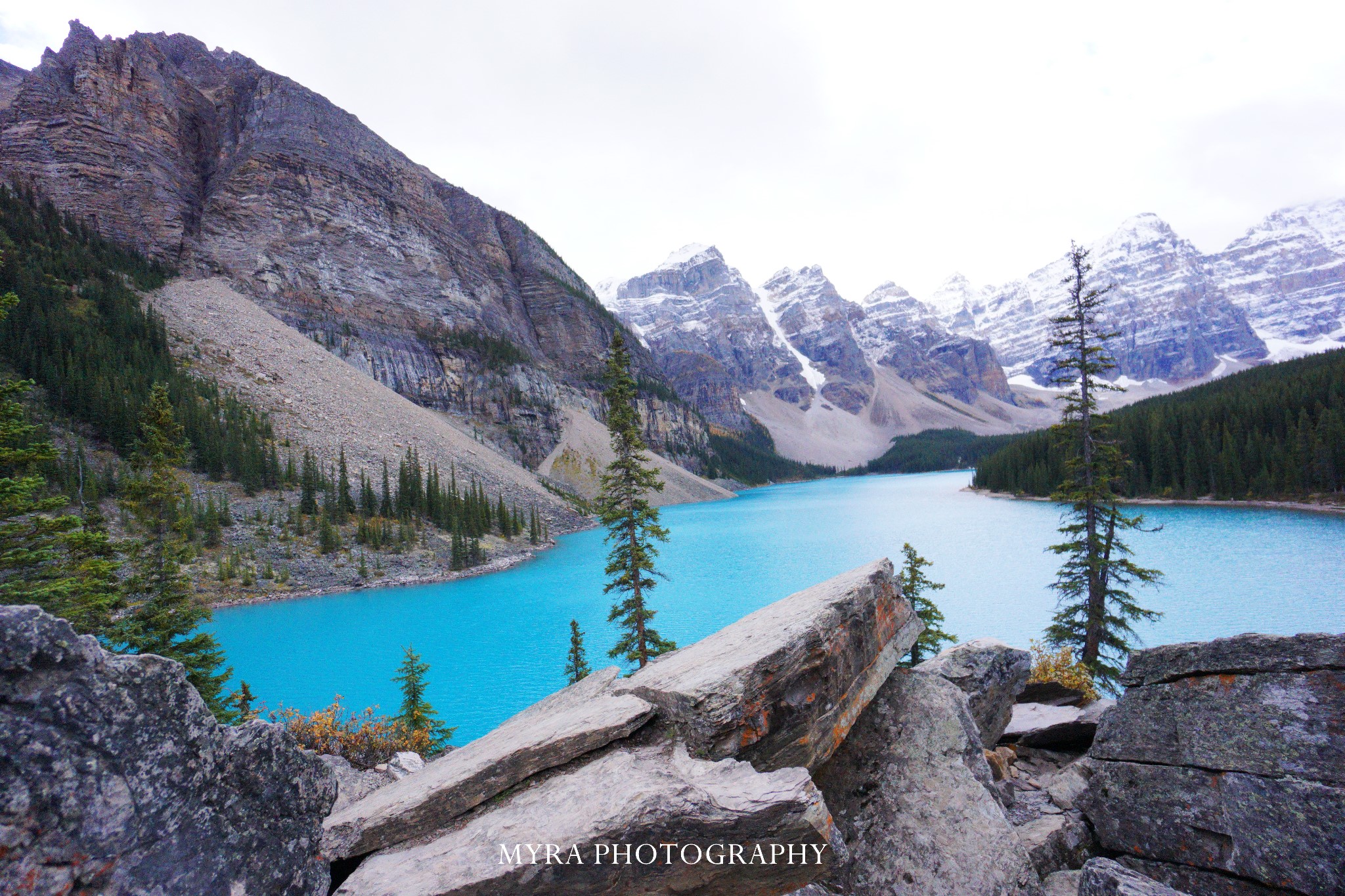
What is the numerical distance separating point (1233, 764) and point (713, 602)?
101 feet

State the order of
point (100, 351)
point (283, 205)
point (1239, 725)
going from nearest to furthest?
point (1239, 725) → point (100, 351) → point (283, 205)

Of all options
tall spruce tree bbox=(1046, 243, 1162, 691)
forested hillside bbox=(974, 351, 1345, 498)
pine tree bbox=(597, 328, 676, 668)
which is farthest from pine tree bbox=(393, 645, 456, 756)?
forested hillside bbox=(974, 351, 1345, 498)

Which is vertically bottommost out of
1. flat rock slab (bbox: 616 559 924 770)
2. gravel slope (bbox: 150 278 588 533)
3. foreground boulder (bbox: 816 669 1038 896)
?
foreground boulder (bbox: 816 669 1038 896)

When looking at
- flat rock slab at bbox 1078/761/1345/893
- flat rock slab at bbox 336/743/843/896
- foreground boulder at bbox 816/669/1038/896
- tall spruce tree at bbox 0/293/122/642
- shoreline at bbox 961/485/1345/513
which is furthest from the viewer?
shoreline at bbox 961/485/1345/513

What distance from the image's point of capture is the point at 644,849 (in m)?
3.89

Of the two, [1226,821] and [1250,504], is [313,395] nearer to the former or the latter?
[1226,821]

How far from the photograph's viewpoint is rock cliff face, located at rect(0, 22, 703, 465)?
8675 cm

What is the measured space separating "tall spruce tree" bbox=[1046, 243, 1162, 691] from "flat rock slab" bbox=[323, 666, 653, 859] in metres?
16.7

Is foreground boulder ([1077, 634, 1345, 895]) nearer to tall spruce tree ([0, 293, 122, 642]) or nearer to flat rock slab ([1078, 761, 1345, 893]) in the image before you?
flat rock slab ([1078, 761, 1345, 893])

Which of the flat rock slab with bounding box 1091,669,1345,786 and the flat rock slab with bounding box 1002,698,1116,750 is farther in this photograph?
the flat rock slab with bounding box 1002,698,1116,750

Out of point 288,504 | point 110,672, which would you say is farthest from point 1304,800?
point 288,504

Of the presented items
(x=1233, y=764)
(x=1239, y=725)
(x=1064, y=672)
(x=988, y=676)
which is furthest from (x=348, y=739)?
(x=1064, y=672)

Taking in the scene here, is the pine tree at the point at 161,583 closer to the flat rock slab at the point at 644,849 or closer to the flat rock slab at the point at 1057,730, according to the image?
the flat rock slab at the point at 644,849

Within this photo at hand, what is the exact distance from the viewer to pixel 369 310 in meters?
102
